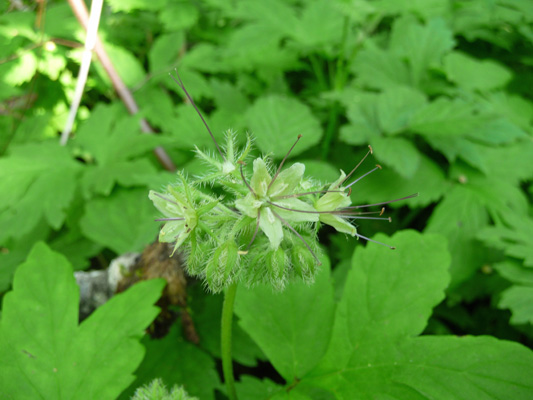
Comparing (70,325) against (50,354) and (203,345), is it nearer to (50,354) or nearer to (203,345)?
(50,354)

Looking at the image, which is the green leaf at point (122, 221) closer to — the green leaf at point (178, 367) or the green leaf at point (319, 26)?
the green leaf at point (178, 367)

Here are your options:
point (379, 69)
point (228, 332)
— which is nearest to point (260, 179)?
point (228, 332)

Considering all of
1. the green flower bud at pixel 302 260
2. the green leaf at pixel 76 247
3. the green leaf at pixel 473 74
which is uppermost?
the green flower bud at pixel 302 260

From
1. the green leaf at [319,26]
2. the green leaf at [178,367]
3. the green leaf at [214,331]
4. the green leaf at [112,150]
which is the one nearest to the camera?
the green leaf at [178,367]

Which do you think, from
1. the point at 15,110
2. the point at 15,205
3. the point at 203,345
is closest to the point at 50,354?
A: the point at 203,345

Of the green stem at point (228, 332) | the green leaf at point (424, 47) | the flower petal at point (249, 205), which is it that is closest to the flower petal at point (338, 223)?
the flower petal at point (249, 205)

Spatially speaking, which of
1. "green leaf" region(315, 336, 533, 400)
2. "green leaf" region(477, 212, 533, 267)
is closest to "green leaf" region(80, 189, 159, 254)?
"green leaf" region(315, 336, 533, 400)
